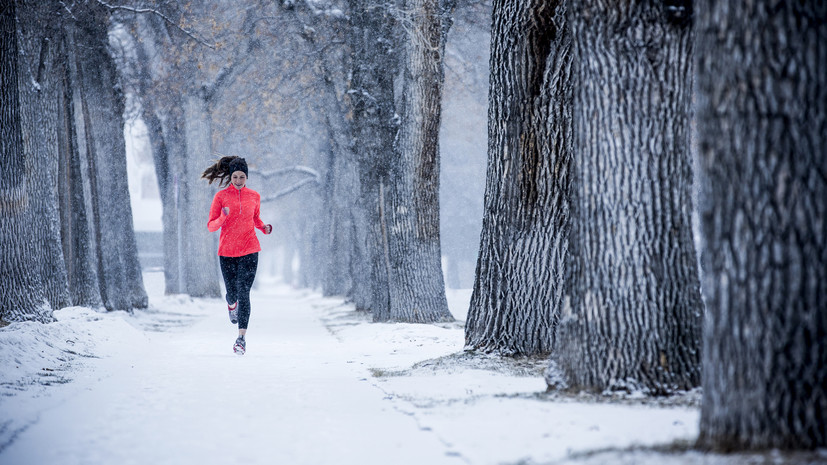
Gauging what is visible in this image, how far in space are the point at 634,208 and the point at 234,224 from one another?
522 centimetres

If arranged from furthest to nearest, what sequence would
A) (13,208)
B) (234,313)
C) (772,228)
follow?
1. (13,208)
2. (234,313)
3. (772,228)

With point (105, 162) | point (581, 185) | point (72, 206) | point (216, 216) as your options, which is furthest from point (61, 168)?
point (581, 185)

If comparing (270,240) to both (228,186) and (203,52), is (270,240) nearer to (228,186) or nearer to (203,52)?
(203,52)

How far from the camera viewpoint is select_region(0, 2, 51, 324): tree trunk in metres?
10.2

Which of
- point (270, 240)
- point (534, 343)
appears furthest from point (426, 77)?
point (270, 240)

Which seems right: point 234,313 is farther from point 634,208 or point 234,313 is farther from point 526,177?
point 634,208

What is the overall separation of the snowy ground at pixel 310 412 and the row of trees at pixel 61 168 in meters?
2.14

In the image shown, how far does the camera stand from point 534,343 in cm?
716

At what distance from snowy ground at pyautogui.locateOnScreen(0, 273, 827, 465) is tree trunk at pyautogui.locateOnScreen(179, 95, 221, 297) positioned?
14318 millimetres

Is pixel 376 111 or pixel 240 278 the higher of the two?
pixel 376 111

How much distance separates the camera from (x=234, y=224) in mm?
8953

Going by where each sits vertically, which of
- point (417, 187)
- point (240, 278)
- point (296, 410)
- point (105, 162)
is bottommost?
point (296, 410)

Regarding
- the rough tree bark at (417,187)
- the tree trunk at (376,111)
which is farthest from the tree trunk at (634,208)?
the tree trunk at (376,111)

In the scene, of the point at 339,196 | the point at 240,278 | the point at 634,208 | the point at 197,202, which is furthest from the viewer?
the point at 197,202
